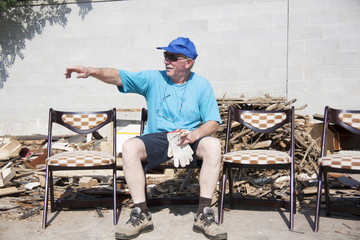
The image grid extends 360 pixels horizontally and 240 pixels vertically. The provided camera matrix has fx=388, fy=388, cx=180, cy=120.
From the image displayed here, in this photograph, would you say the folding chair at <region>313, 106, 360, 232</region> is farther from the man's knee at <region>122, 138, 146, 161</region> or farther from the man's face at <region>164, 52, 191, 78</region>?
the man's knee at <region>122, 138, 146, 161</region>

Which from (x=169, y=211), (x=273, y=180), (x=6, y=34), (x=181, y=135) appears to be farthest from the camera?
(x=6, y=34)

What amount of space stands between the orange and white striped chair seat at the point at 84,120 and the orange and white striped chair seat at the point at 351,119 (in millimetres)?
2497

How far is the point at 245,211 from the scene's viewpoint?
4.10 metres

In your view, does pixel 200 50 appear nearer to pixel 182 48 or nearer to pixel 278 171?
pixel 278 171

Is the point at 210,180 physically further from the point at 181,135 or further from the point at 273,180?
the point at 273,180

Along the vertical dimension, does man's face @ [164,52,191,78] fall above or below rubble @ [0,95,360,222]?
above

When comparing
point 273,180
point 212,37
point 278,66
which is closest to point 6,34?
point 212,37

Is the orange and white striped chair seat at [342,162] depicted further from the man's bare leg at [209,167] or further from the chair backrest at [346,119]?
the man's bare leg at [209,167]

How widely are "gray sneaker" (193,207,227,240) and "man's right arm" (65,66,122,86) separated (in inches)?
61.2

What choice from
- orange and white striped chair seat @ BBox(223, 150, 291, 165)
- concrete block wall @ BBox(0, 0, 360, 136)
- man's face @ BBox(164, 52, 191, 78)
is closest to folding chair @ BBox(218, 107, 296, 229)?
orange and white striped chair seat @ BBox(223, 150, 291, 165)

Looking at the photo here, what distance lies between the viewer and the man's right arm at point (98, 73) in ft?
12.1

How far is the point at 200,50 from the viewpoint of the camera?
22.9 feet

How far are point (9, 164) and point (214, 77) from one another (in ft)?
12.0

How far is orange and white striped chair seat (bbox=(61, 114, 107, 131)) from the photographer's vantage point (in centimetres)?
425
